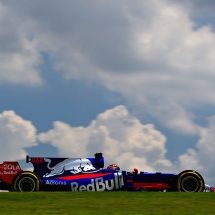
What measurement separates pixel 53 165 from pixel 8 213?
324 inches

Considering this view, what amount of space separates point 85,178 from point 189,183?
4.06 metres

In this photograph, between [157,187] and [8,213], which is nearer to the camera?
[8,213]

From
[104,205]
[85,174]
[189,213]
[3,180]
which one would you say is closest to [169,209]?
[189,213]

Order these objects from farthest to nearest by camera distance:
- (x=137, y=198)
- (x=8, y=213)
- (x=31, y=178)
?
(x=31, y=178), (x=137, y=198), (x=8, y=213)

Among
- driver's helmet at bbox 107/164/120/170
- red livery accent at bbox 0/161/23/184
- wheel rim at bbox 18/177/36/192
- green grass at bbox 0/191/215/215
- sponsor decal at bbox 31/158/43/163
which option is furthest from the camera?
driver's helmet at bbox 107/164/120/170

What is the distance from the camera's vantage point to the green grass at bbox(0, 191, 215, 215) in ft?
42.8

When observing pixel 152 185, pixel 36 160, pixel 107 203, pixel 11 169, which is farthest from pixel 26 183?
pixel 107 203

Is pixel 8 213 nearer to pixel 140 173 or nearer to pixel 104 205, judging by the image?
pixel 104 205

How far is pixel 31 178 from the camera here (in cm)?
1983

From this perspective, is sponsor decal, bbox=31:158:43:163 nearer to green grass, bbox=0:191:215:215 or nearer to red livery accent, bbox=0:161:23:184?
red livery accent, bbox=0:161:23:184

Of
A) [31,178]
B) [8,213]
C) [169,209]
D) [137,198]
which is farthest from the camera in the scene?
[31,178]

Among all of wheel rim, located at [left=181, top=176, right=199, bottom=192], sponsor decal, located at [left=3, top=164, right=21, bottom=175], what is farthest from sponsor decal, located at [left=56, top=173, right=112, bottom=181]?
wheel rim, located at [left=181, top=176, right=199, bottom=192]

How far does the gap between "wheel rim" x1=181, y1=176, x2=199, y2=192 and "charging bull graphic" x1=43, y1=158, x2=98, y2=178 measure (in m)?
3.53

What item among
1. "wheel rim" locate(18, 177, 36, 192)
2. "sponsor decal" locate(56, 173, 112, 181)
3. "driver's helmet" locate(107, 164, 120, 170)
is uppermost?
"driver's helmet" locate(107, 164, 120, 170)
